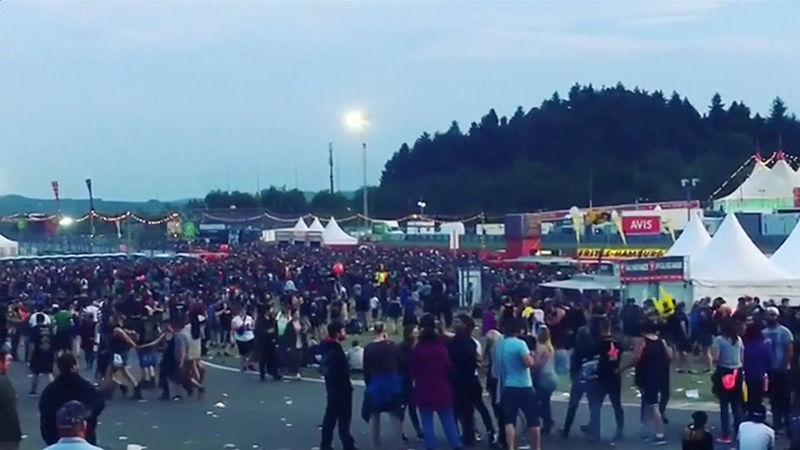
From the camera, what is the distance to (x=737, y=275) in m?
25.0

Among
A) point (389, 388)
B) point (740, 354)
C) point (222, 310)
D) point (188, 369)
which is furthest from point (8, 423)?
point (222, 310)

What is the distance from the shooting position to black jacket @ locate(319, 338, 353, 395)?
1294 centimetres

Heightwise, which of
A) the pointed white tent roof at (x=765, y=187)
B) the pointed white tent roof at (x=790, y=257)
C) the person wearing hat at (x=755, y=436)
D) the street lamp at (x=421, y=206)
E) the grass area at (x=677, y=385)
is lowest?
the grass area at (x=677, y=385)

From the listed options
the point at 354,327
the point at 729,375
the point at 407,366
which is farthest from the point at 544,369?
the point at 354,327

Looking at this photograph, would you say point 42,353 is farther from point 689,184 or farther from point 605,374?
point 689,184

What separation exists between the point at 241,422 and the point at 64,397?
641 centimetres

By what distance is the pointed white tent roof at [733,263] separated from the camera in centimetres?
2503

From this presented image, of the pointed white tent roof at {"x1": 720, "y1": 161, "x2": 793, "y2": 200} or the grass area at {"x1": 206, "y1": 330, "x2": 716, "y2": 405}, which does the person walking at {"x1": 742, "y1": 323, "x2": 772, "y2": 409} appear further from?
the pointed white tent roof at {"x1": 720, "y1": 161, "x2": 793, "y2": 200}

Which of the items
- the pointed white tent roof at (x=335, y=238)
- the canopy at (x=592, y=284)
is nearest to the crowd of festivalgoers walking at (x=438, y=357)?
the canopy at (x=592, y=284)

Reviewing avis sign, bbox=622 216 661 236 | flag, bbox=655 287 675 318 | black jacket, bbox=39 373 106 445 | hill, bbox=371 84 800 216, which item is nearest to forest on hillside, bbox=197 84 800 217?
hill, bbox=371 84 800 216

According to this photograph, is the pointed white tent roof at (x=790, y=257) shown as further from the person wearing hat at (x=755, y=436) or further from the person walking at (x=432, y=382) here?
the person wearing hat at (x=755, y=436)

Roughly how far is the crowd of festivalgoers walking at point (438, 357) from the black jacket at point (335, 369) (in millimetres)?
14

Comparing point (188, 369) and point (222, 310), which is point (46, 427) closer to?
point (188, 369)

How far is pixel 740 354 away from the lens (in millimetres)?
13133
